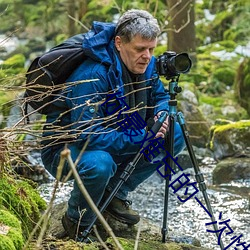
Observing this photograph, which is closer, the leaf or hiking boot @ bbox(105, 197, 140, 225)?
the leaf

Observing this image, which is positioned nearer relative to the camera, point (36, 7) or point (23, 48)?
point (23, 48)

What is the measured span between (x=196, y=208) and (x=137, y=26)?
2565mm

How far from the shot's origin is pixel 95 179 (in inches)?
128

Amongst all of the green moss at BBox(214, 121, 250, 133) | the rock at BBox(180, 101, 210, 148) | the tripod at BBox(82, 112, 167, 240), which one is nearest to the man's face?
the tripod at BBox(82, 112, 167, 240)

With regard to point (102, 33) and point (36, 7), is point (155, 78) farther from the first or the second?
point (36, 7)

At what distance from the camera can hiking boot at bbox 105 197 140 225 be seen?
3766 mm

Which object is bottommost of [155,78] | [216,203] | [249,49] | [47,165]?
[249,49]

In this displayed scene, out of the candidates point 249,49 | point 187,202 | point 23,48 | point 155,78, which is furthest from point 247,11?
point 155,78

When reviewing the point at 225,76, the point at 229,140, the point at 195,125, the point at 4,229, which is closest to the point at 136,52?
the point at 4,229

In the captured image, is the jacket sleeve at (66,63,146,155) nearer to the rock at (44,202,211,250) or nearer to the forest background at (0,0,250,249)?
the rock at (44,202,211,250)

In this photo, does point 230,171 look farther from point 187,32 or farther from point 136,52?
point 187,32

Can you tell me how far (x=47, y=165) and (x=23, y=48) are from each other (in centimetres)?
→ 1118

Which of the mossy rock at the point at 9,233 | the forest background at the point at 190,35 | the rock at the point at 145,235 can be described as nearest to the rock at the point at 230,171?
the forest background at the point at 190,35

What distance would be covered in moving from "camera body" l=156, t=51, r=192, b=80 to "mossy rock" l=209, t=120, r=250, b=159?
376 centimetres
